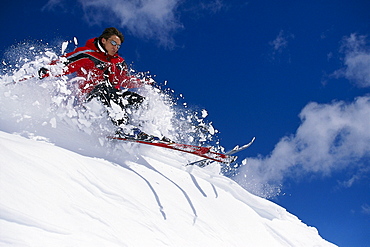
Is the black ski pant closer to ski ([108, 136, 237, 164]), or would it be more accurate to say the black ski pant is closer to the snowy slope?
ski ([108, 136, 237, 164])

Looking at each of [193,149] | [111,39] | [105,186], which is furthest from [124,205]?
[111,39]

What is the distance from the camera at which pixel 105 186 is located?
319 centimetres

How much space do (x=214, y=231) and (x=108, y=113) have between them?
2.62m

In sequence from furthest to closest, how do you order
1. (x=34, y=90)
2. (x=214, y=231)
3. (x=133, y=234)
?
(x=34, y=90) < (x=214, y=231) < (x=133, y=234)

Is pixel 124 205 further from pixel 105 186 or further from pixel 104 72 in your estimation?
pixel 104 72

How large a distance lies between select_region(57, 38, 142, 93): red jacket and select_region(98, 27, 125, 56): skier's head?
0.30ft

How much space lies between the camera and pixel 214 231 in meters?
3.70

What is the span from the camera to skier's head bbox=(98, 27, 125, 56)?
5.52m

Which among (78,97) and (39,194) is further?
(78,97)

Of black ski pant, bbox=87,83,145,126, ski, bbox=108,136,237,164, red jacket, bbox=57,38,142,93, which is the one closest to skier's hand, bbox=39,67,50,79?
red jacket, bbox=57,38,142,93

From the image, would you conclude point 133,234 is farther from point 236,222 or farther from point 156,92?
point 156,92

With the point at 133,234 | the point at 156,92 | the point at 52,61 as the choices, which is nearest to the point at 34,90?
the point at 52,61

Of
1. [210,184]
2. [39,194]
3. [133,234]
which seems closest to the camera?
[39,194]

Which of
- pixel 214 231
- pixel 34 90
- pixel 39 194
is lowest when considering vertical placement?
pixel 39 194
